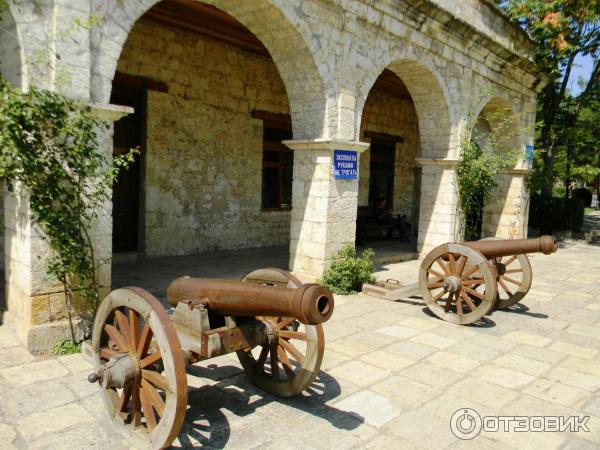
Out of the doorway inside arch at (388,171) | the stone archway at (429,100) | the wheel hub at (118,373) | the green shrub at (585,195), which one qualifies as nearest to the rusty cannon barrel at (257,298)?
the wheel hub at (118,373)

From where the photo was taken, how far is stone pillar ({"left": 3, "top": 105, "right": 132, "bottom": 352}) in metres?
3.98

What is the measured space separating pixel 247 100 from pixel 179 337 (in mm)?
6750

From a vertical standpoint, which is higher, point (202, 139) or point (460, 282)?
point (202, 139)

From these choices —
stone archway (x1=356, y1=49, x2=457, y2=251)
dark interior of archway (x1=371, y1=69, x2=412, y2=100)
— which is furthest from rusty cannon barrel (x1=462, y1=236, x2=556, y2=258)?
dark interior of archway (x1=371, y1=69, x2=412, y2=100)

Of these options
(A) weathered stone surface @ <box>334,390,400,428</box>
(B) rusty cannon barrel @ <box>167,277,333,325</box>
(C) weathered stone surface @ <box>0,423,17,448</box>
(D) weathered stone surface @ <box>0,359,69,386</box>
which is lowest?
(C) weathered stone surface @ <box>0,423,17,448</box>

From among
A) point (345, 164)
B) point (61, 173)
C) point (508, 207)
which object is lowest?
point (508, 207)

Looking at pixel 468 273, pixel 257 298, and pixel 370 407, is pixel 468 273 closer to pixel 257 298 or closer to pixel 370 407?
pixel 370 407

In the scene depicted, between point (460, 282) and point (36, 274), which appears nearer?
point (36, 274)

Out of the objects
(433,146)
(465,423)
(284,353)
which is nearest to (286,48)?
(433,146)

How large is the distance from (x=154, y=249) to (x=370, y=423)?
18.5 feet

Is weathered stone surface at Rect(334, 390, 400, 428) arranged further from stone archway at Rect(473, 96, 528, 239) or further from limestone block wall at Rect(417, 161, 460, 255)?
stone archway at Rect(473, 96, 528, 239)

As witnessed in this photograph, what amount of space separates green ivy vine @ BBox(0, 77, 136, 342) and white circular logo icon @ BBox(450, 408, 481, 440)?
→ 2989 mm

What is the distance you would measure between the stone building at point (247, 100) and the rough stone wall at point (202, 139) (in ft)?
0.08

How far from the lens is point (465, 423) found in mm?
3201
